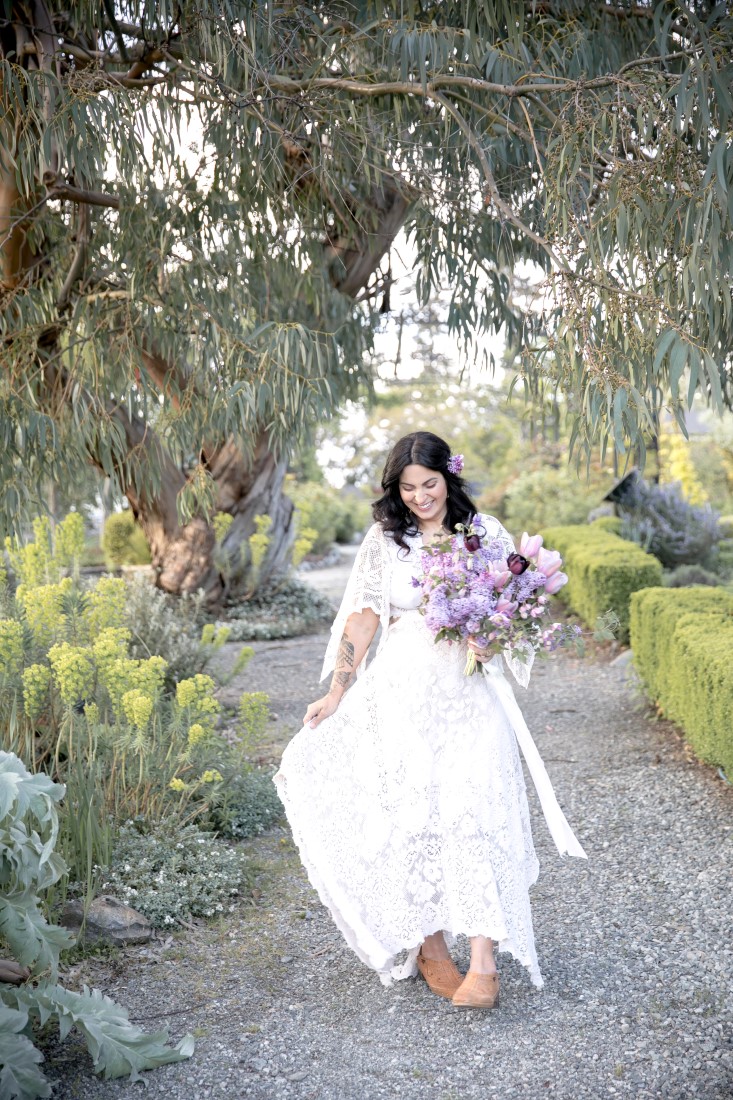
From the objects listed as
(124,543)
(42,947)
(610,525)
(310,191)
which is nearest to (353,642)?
(42,947)

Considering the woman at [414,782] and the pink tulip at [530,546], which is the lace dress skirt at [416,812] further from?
the pink tulip at [530,546]

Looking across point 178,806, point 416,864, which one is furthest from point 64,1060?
point 178,806

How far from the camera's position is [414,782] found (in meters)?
3.05

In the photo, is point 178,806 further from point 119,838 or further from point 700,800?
point 700,800

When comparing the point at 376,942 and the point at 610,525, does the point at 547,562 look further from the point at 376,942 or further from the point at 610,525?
the point at 610,525

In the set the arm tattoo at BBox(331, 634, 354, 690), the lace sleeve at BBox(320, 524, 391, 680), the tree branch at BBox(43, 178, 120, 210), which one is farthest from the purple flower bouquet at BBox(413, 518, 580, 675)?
the tree branch at BBox(43, 178, 120, 210)

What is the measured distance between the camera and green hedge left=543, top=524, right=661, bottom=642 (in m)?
8.00

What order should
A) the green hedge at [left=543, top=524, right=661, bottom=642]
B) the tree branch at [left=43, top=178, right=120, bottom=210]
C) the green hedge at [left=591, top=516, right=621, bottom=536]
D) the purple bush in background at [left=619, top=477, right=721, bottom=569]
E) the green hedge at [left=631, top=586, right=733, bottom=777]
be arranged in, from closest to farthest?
the green hedge at [left=631, top=586, right=733, bottom=777] < the tree branch at [left=43, top=178, right=120, bottom=210] < the green hedge at [left=543, top=524, right=661, bottom=642] < the purple bush in background at [left=619, top=477, right=721, bottom=569] < the green hedge at [left=591, top=516, right=621, bottom=536]

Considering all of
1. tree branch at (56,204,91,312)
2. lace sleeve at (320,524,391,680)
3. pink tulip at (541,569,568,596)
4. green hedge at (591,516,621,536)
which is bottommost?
green hedge at (591,516,621,536)

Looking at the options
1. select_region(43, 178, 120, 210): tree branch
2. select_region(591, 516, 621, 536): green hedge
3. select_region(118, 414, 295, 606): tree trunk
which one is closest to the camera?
select_region(43, 178, 120, 210): tree branch

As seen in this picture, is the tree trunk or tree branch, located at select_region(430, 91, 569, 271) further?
the tree trunk

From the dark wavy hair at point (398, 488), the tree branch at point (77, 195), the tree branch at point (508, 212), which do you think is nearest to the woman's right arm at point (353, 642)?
the dark wavy hair at point (398, 488)

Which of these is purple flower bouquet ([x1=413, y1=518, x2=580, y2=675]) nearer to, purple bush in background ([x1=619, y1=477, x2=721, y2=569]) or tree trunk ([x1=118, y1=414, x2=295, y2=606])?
tree trunk ([x1=118, y1=414, x2=295, y2=606])

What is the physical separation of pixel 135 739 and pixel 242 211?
2.93 metres
